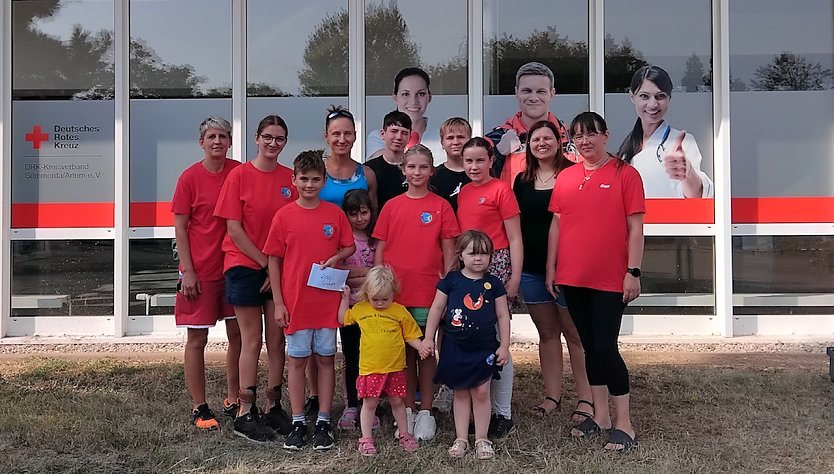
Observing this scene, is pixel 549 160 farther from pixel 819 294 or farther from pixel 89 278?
pixel 89 278

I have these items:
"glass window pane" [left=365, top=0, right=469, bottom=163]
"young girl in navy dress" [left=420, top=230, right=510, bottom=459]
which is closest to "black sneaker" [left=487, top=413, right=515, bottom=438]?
"young girl in navy dress" [left=420, top=230, right=510, bottom=459]

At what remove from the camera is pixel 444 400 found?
4.58 meters

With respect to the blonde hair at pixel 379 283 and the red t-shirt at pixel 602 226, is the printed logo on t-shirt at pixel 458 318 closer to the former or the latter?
the blonde hair at pixel 379 283

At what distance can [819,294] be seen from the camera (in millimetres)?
6766

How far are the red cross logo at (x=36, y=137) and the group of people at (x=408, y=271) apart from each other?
3.54 meters

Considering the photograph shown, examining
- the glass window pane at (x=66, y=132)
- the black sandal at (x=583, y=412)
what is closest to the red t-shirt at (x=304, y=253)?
the black sandal at (x=583, y=412)

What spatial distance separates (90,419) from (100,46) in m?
4.08

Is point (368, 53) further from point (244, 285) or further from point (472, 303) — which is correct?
point (472, 303)

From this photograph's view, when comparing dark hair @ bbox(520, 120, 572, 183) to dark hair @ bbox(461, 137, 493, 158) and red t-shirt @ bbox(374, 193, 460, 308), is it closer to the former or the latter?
dark hair @ bbox(461, 137, 493, 158)

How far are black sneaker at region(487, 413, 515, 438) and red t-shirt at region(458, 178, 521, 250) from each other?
1.01m

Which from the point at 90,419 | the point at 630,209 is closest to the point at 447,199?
the point at 630,209

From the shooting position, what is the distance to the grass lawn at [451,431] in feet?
11.7

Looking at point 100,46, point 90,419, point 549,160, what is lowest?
point 90,419

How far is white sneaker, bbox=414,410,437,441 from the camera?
3.93m
